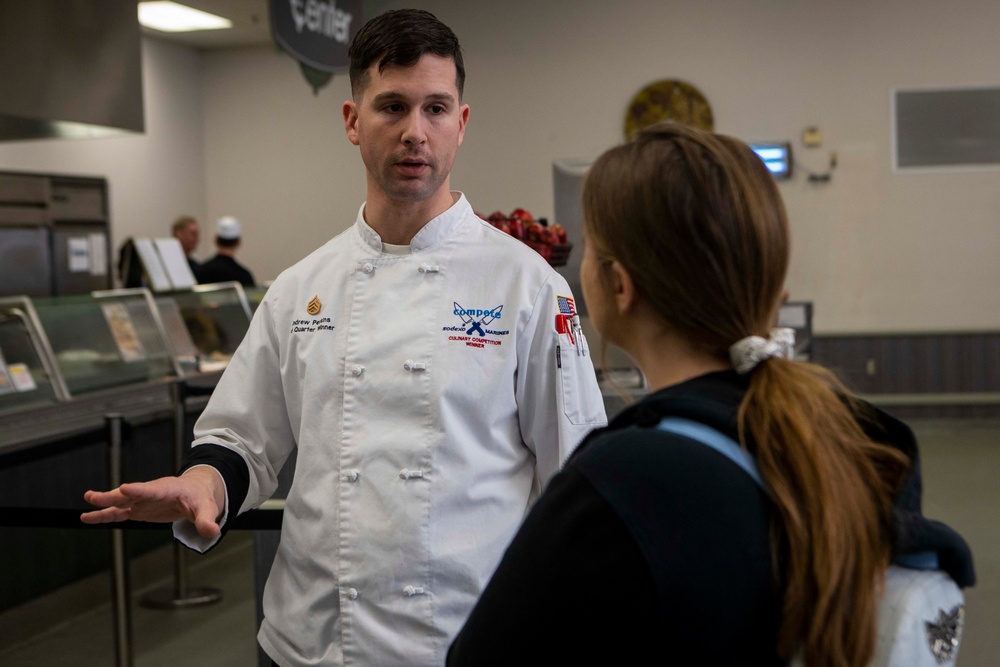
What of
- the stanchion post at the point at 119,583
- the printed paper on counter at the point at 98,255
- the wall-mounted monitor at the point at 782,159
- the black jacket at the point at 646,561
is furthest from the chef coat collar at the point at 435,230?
the printed paper on counter at the point at 98,255

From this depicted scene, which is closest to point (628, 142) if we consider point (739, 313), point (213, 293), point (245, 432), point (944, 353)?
point (739, 313)

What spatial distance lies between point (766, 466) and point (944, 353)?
26.0 ft

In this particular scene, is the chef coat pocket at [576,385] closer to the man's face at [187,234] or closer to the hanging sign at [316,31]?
the hanging sign at [316,31]

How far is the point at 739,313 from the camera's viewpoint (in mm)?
867

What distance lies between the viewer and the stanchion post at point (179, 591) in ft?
14.0

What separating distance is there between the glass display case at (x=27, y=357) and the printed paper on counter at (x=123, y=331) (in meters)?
0.46

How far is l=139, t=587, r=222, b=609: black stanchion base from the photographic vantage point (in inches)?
168

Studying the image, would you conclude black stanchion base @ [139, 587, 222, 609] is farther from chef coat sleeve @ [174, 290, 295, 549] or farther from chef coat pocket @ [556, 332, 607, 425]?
chef coat pocket @ [556, 332, 607, 425]

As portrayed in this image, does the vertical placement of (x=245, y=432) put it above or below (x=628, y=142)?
below

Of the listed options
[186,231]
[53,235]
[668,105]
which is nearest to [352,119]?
[668,105]

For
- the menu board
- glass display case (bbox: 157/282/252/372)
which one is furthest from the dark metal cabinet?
the menu board

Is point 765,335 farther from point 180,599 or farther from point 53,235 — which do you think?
point 53,235

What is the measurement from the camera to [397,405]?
142cm

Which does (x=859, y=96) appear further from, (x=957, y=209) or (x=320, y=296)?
(x=320, y=296)
